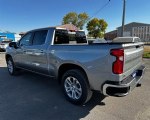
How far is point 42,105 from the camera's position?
3859 mm

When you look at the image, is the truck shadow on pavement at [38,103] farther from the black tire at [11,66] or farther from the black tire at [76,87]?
the black tire at [11,66]

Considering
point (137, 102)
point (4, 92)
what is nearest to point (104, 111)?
point (137, 102)

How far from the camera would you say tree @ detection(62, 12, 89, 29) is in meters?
60.0

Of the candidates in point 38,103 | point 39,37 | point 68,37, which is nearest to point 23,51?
point 39,37

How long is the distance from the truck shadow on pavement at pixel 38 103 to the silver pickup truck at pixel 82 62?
312 mm

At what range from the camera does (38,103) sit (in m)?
3.96

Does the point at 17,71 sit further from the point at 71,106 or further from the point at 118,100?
the point at 118,100

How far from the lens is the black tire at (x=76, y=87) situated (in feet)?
11.9

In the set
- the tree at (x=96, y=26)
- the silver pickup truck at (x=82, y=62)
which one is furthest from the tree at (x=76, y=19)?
the silver pickup truck at (x=82, y=62)

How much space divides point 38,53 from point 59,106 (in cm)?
176

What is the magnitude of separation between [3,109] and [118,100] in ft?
9.05

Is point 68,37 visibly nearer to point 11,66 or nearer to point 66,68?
point 66,68

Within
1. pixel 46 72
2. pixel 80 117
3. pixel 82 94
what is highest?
pixel 46 72

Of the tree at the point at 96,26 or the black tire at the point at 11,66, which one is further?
the tree at the point at 96,26
